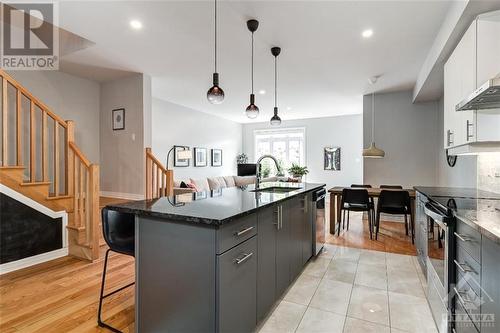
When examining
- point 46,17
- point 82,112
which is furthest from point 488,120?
point 82,112

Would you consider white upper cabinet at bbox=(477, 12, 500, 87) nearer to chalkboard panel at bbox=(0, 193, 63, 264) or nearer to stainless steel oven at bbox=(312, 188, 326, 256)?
stainless steel oven at bbox=(312, 188, 326, 256)

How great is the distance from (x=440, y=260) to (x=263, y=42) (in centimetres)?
296

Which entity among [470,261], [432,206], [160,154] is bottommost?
[470,261]

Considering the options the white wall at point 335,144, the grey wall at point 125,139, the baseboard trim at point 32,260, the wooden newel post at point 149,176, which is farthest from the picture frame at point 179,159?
the white wall at point 335,144

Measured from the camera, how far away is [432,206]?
215 centimetres

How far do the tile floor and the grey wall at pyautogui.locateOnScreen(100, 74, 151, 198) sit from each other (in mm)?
3404

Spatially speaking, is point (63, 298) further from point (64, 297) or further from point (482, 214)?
point (482, 214)

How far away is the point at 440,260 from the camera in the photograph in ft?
6.15

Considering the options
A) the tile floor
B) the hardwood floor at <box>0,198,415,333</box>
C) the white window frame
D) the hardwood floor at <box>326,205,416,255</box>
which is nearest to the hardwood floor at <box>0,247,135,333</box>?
the hardwood floor at <box>0,198,415,333</box>

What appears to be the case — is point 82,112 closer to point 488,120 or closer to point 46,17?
point 46,17

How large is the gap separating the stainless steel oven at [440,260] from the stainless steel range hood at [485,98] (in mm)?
768

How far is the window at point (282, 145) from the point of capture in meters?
8.96

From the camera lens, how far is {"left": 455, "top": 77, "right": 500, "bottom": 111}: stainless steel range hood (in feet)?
4.76

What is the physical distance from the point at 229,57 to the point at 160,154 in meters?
3.45
